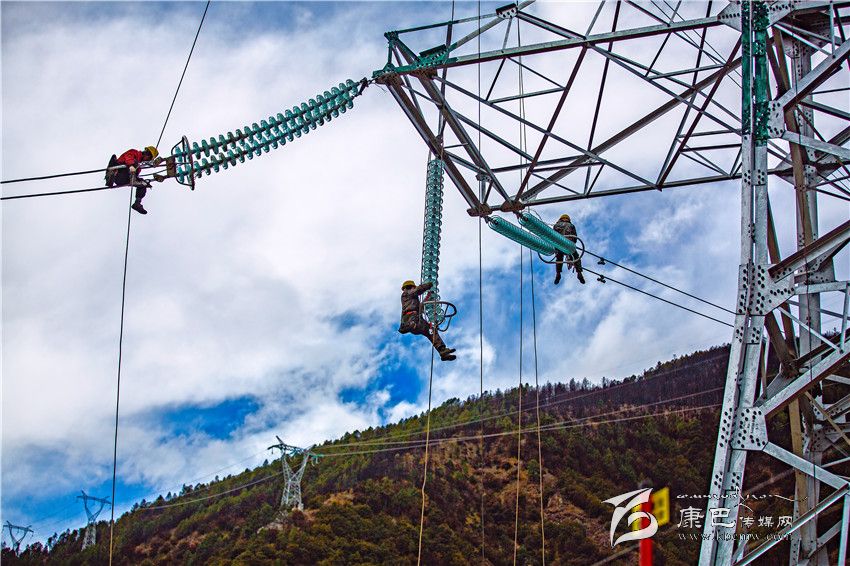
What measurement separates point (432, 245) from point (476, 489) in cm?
2889

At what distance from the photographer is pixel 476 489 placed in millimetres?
40156

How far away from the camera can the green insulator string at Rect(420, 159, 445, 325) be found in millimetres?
12594

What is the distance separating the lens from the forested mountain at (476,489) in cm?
3481

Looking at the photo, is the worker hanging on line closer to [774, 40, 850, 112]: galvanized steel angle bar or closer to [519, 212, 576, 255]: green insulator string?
[519, 212, 576, 255]: green insulator string

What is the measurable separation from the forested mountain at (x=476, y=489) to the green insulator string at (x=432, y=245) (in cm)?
1884

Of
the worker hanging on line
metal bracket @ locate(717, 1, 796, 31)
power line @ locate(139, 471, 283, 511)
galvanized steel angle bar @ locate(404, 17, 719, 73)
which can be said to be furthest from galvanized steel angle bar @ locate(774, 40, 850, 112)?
power line @ locate(139, 471, 283, 511)

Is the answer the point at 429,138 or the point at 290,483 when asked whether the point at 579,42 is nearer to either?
the point at 429,138

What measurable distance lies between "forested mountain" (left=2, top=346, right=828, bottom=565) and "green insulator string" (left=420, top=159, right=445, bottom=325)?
18.8 m

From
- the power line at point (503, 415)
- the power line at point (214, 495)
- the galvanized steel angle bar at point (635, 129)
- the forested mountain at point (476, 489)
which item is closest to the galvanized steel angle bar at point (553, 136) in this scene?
the galvanized steel angle bar at point (635, 129)

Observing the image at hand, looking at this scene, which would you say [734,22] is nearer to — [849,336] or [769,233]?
[769,233]

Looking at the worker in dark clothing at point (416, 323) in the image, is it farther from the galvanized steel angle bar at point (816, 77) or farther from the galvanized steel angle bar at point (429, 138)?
the galvanized steel angle bar at point (816, 77)

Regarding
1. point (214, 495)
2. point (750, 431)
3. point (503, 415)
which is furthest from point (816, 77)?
point (214, 495)

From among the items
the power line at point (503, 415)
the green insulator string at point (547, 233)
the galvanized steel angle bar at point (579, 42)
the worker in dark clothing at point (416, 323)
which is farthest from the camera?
the power line at point (503, 415)

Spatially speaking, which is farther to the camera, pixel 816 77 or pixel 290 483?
pixel 290 483
